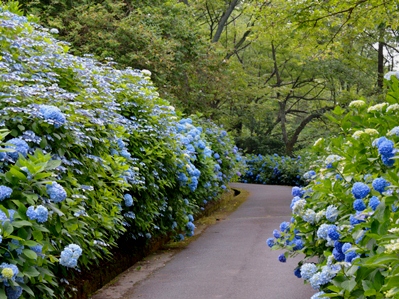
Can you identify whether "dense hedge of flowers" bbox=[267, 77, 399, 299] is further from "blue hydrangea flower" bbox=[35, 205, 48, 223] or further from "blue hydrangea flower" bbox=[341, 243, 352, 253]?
"blue hydrangea flower" bbox=[35, 205, 48, 223]

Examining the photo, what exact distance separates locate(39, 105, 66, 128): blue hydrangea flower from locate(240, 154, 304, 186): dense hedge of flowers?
18.6 meters

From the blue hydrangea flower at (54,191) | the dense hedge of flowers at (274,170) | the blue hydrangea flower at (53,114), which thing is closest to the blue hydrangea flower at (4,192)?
the blue hydrangea flower at (54,191)

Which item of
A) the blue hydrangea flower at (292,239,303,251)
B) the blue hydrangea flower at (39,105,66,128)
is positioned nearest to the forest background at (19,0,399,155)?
the blue hydrangea flower at (39,105,66,128)

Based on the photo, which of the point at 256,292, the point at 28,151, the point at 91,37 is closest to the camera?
the point at 28,151

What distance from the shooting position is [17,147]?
3.66 meters

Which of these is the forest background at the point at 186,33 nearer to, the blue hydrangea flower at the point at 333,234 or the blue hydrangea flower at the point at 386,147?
the blue hydrangea flower at the point at 333,234

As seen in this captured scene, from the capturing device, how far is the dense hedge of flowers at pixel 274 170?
23969 millimetres

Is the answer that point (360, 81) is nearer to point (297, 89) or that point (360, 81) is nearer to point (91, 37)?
point (297, 89)

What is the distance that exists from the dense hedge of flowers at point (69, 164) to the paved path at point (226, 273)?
0.57 metres

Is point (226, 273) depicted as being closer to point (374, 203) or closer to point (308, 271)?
point (308, 271)

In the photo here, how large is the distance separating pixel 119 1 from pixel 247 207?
650 centimetres

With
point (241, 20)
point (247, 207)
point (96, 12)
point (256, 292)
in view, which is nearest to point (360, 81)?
point (241, 20)

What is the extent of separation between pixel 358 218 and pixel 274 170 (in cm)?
2270

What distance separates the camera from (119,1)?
1443 centimetres
